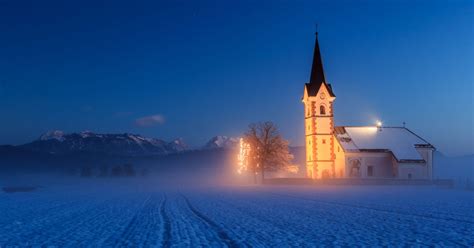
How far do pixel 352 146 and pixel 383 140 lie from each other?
5464 mm

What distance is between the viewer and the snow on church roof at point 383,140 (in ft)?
235

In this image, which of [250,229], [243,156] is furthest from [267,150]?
[250,229]

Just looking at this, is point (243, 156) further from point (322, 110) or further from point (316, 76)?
point (316, 76)

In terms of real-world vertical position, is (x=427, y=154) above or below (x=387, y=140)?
below

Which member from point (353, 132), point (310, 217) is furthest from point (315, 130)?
point (310, 217)

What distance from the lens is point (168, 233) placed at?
18.0 metres

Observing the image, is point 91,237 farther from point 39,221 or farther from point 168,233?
point 39,221

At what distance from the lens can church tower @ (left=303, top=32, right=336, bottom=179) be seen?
75.1 m

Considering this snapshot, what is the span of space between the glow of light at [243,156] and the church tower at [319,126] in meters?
9.40

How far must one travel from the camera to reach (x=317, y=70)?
259 ft

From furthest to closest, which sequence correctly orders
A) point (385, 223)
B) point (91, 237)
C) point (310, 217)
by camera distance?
point (310, 217) < point (385, 223) < point (91, 237)

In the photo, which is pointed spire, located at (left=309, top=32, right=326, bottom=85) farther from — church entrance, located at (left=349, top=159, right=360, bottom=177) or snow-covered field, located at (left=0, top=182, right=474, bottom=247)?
snow-covered field, located at (left=0, top=182, right=474, bottom=247)

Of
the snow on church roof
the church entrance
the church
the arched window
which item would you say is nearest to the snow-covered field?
the church entrance

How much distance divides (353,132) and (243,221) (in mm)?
56415
